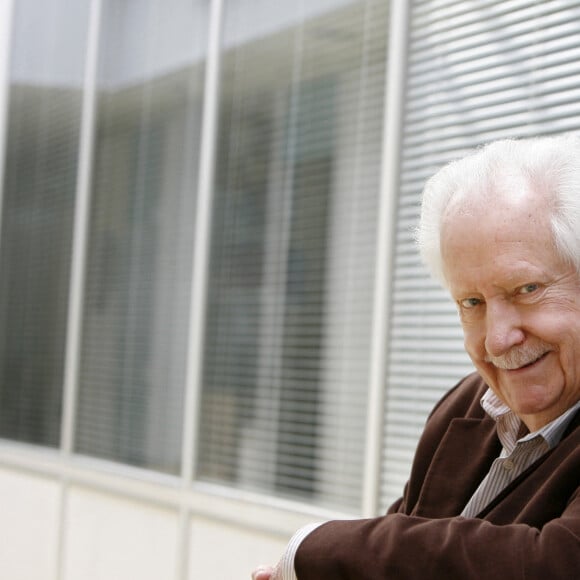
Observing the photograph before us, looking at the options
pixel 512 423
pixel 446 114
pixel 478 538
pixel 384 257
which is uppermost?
pixel 446 114

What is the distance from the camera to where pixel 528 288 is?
4.74ft

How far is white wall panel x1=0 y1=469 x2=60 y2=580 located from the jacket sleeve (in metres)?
3.22

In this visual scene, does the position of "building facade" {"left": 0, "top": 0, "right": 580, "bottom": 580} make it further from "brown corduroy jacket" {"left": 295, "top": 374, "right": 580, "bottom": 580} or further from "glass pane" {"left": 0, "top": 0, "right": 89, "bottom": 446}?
"brown corduroy jacket" {"left": 295, "top": 374, "right": 580, "bottom": 580}

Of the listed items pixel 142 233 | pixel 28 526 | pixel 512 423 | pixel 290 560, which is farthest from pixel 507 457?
pixel 28 526

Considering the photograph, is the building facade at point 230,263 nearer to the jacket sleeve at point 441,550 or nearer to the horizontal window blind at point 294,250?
the horizontal window blind at point 294,250

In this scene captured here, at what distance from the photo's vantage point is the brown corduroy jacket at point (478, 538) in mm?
1246

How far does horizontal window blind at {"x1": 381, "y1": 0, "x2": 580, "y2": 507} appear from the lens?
2.65 m

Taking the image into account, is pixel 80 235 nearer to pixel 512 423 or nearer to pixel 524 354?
pixel 512 423

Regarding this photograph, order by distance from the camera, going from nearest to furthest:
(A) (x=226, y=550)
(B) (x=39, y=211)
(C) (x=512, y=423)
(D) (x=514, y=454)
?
1. (D) (x=514, y=454)
2. (C) (x=512, y=423)
3. (A) (x=226, y=550)
4. (B) (x=39, y=211)

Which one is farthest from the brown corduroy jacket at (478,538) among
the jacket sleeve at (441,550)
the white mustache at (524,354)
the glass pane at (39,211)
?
the glass pane at (39,211)

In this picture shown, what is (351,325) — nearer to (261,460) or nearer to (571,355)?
(261,460)

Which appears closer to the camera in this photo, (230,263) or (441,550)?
(441,550)

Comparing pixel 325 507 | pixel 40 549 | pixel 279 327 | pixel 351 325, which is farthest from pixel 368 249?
pixel 40 549

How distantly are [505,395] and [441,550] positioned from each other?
33 centimetres
